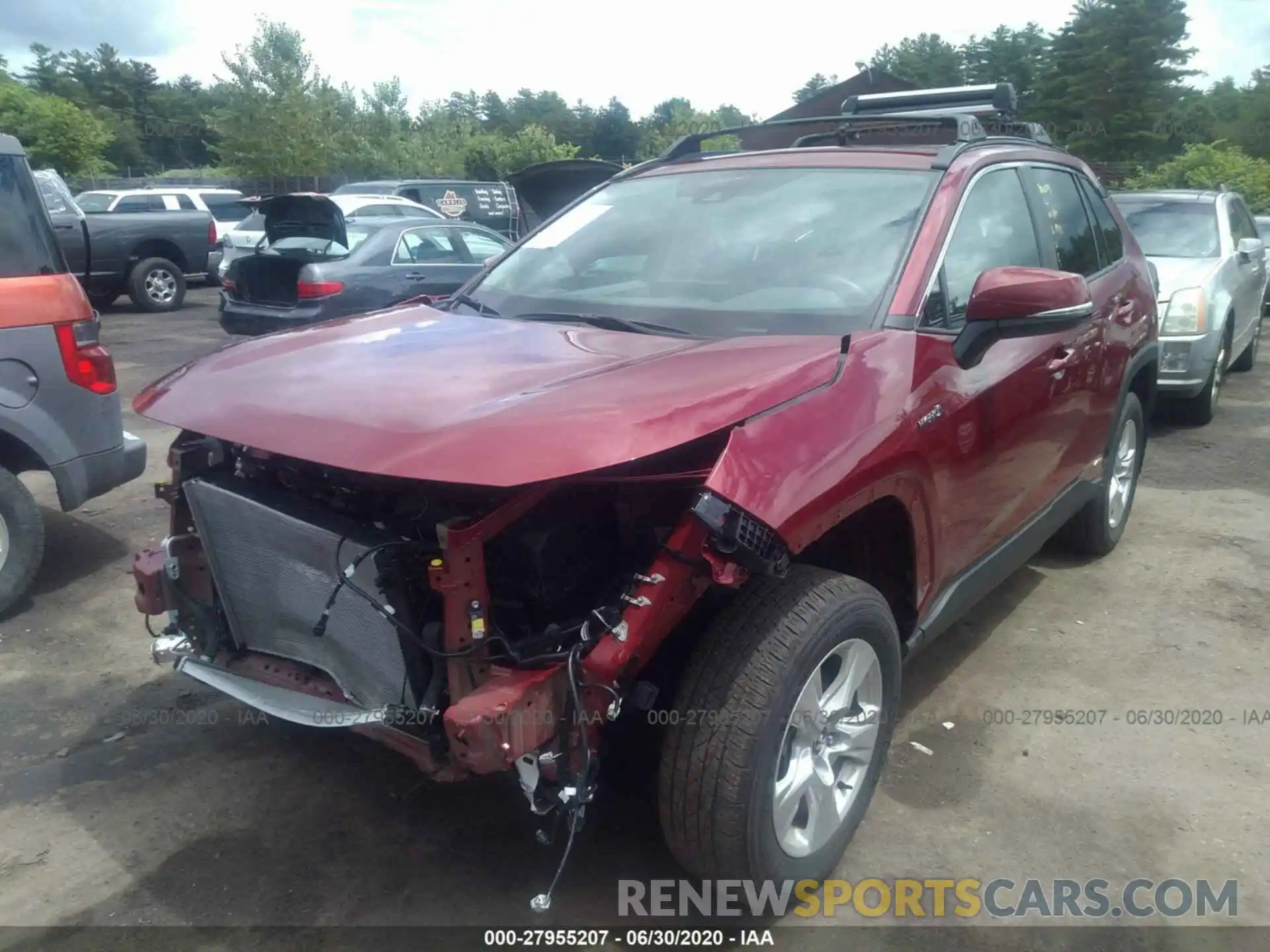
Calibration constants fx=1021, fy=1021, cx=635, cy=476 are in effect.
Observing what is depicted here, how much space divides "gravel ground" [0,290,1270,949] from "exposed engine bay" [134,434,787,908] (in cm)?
54

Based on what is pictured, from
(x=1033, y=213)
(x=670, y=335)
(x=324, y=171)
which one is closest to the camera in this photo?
(x=670, y=335)

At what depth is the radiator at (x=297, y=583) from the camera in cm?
237

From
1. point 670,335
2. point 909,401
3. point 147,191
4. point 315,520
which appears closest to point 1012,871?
point 909,401

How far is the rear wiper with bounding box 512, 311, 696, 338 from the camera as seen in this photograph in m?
3.00

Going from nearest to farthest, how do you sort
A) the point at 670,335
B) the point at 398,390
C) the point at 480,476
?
the point at 480,476 < the point at 398,390 < the point at 670,335

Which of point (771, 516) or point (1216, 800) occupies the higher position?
point (771, 516)

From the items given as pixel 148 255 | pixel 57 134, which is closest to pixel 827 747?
pixel 148 255

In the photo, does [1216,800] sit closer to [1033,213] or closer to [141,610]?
[1033,213]

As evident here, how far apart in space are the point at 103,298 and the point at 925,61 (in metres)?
69.4

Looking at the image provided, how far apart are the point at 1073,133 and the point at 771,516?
53.5 meters

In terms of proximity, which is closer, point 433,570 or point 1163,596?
point 433,570

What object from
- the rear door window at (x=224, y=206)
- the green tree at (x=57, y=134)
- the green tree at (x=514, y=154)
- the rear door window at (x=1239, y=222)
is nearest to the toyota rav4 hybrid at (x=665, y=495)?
the rear door window at (x=1239, y=222)

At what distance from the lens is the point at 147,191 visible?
19281 millimetres

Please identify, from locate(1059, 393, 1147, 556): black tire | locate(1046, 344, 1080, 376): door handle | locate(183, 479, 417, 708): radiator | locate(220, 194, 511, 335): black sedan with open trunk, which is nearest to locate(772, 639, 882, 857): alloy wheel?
locate(183, 479, 417, 708): radiator
